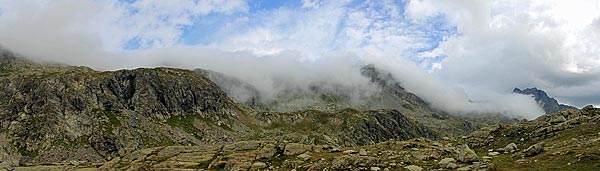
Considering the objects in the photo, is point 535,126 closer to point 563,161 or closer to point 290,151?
point 563,161

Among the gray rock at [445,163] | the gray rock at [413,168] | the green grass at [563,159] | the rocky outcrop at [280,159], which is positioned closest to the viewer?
the green grass at [563,159]

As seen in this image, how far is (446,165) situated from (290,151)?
109 ft

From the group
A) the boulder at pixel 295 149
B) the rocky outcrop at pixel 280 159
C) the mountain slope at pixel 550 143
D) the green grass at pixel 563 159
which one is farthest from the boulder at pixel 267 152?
the green grass at pixel 563 159

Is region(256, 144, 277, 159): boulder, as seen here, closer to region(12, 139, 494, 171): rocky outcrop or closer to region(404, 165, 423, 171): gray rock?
region(12, 139, 494, 171): rocky outcrop

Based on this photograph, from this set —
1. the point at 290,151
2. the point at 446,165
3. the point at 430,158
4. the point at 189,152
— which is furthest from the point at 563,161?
the point at 189,152

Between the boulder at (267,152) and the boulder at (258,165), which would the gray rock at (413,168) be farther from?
the boulder at (267,152)

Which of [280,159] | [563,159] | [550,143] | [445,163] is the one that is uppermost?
[550,143]

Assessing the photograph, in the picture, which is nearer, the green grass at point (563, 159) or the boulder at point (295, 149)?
the green grass at point (563, 159)

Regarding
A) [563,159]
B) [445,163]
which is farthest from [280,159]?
[563,159]

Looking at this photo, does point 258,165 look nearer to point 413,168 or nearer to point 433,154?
point 433,154

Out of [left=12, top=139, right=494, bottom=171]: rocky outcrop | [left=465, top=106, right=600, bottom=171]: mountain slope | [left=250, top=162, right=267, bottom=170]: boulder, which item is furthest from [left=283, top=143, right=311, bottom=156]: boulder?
[left=465, top=106, right=600, bottom=171]: mountain slope

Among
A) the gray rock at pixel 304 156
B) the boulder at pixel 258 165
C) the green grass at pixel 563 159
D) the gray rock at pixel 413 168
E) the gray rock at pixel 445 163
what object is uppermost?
the green grass at pixel 563 159

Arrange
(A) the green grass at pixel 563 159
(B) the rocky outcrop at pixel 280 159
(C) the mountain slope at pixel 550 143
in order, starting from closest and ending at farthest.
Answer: (A) the green grass at pixel 563 159 → (C) the mountain slope at pixel 550 143 → (B) the rocky outcrop at pixel 280 159

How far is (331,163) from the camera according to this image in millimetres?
55469
